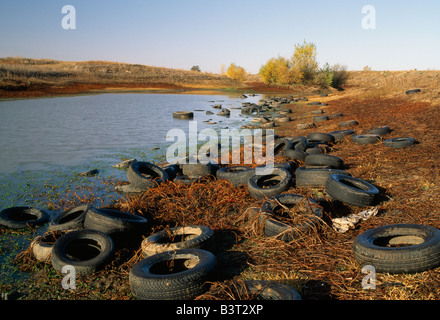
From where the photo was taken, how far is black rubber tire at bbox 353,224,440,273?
4113 millimetres

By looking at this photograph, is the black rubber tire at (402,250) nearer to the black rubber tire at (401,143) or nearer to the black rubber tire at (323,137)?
the black rubber tire at (401,143)

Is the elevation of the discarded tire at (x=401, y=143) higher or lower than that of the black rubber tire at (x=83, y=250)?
higher

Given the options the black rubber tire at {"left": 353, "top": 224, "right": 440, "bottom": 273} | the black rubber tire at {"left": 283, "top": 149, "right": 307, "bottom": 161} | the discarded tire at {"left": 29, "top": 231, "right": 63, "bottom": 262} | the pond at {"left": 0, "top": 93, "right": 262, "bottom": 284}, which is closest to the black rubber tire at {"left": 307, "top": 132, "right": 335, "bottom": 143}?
the black rubber tire at {"left": 283, "top": 149, "right": 307, "bottom": 161}

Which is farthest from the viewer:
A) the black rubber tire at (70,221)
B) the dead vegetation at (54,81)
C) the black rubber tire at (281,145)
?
the dead vegetation at (54,81)

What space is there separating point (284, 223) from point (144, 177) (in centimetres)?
419

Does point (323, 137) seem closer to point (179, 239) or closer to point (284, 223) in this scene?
point (284, 223)

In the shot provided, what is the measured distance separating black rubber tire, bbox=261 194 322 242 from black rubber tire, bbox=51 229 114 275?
9.12 feet

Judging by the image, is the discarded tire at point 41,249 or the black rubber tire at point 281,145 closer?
the discarded tire at point 41,249

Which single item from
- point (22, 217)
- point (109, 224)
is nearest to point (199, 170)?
point (109, 224)

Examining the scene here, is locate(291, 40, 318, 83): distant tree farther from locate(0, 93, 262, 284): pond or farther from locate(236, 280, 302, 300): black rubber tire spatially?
locate(236, 280, 302, 300): black rubber tire

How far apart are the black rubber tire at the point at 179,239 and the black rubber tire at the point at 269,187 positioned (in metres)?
2.18

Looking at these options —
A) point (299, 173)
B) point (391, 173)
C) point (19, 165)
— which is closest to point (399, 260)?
point (299, 173)

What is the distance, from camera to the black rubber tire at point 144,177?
811cm

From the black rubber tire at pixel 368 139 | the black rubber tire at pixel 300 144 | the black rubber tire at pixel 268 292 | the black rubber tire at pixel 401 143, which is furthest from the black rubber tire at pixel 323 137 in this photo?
the black rubber tire at pixel 268 292
